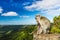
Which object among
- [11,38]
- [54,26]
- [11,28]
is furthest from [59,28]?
[11,28]

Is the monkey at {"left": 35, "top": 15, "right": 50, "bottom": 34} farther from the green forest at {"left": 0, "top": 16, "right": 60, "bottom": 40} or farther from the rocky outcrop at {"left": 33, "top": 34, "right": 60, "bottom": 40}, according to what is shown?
the green forest at {"left": 0, "top": 16, "right": 60, "bottom": 40}

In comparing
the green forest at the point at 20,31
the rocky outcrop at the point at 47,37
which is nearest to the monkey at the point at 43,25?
the rocky outcrop at the point at 47,37

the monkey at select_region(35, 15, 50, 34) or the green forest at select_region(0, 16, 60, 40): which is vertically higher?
the monkey at select_region(35, 15, 50, 34)

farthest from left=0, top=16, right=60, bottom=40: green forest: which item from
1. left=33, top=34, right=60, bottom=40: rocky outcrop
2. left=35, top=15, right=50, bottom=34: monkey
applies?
left=33, top=34, right=60, bottom=40: rocky outcrop

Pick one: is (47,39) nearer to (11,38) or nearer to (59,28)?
(59,28)

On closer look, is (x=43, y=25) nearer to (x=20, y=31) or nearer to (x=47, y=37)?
(x=47, y=37)

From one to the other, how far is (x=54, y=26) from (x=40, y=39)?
5.21 metres

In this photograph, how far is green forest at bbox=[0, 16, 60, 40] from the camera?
10.6 meters

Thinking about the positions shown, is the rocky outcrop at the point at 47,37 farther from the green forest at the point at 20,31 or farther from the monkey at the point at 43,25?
the green forest at the point at 20,31

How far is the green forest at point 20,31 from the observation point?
34.8 ft

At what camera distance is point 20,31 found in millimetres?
13211

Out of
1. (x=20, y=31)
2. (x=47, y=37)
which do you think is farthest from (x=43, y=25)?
(x=20, y=31)

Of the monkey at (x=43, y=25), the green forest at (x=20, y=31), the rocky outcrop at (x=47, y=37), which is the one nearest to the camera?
the rocky outcrop at (x=47, y=37)

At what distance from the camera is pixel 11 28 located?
1584 cm
